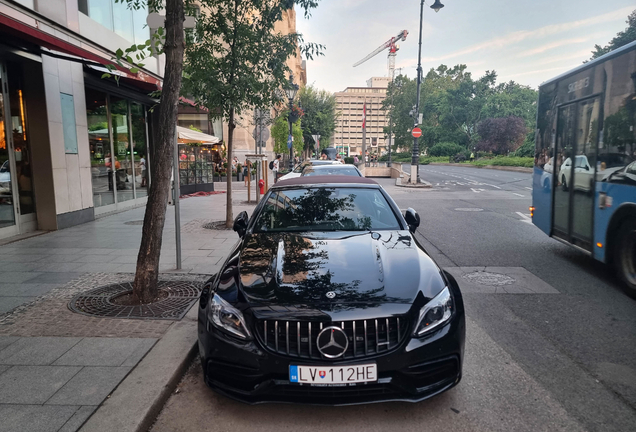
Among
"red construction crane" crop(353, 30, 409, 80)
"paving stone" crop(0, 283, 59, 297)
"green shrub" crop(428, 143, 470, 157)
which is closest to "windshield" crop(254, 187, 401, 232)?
"paving stone" crop(0, 283, 59, 297)

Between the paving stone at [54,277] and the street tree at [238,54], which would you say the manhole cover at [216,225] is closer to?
the street tree at [238,54]

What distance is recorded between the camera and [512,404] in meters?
2.97

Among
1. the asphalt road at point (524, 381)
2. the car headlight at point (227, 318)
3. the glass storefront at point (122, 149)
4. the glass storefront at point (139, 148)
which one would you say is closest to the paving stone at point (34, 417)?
the asphalt road at point (524, 381)

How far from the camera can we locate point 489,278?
6160 mm

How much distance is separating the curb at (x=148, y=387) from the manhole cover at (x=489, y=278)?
155 inches

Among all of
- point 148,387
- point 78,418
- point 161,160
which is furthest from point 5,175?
point 78,418

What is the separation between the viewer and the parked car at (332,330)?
260 centimetres

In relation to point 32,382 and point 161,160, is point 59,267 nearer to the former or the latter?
point 161,160

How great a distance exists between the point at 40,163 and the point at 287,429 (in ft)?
30.1

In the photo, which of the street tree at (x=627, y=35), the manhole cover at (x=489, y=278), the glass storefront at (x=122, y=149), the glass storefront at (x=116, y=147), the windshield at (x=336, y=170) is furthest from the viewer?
the street tree at (x=627, y=35)

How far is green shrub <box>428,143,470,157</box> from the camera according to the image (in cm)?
7119

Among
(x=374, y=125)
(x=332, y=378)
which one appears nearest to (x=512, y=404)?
(x=332, y=378)

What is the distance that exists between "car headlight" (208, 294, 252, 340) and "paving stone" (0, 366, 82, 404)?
1234 mm

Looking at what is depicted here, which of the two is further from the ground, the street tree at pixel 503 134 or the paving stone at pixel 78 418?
the street tree at pixel 503 134
